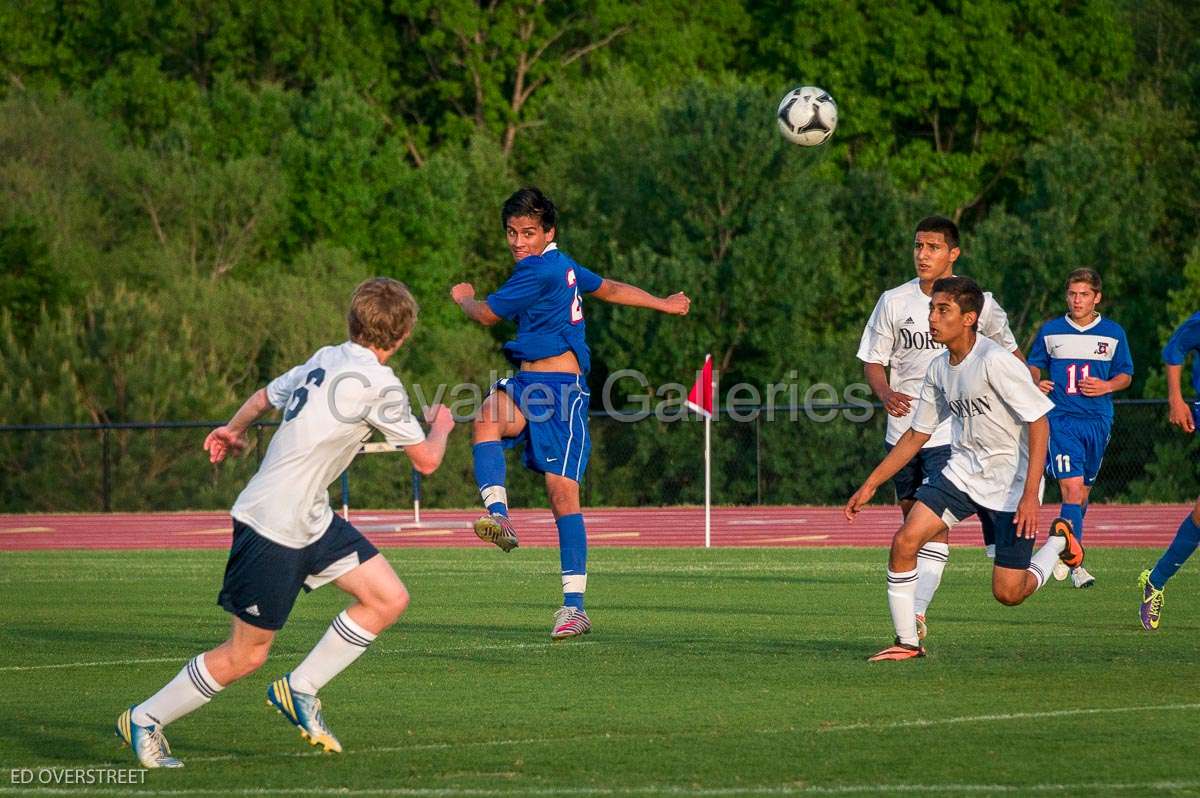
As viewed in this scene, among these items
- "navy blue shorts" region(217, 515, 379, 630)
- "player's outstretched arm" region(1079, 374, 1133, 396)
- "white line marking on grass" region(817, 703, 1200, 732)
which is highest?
"player's outstretched arm" region(1079, 374, 1133, 396)

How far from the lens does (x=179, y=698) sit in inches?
257

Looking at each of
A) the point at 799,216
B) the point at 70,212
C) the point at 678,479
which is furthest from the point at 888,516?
the point at 70,212

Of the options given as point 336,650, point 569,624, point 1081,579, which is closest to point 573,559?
point 569,624

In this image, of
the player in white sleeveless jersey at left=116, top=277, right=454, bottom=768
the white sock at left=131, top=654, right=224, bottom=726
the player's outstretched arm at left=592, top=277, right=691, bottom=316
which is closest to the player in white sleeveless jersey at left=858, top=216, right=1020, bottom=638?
→ the player's outstretched arm at left=592, top=277, right=691, bottom=316

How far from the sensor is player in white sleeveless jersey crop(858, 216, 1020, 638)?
1062 centimetres

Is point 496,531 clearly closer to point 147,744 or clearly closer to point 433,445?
point 433,445

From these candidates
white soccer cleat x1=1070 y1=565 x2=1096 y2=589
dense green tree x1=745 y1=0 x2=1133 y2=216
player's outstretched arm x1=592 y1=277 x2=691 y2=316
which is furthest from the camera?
dense green tree x1=745 y1=0 x2=1133 y2=216

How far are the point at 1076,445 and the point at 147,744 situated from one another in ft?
32.8

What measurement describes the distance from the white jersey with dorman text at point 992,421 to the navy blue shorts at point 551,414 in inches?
90.1

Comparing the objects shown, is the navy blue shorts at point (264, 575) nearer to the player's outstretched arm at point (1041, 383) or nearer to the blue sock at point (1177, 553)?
the blue sock at point (1177, 553)

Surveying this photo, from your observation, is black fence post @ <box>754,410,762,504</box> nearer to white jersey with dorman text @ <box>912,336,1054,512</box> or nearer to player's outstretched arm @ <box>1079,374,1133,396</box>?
player's outstretched arm @ <box>1079,374,1133,396</box>

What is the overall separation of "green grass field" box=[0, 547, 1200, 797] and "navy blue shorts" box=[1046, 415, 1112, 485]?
1.29 meters

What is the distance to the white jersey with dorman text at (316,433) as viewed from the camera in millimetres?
6660

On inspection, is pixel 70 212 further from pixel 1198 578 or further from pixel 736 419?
pixel 1198 578
